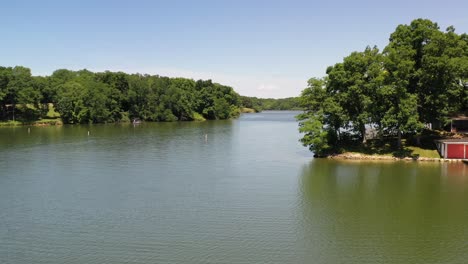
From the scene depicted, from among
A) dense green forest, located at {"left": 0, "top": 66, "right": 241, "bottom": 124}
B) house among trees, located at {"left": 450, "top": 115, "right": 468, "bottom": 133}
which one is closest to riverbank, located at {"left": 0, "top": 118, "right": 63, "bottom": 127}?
dense green forest, located at {"left": 0, "top": 66, "right": 241, "bottom": 124}

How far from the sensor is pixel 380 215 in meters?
27.7

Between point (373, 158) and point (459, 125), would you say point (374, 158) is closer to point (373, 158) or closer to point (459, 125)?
point (373, 158)

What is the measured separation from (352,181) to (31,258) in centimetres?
2790

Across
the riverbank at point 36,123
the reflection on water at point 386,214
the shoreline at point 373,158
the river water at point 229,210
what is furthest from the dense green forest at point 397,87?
the riverbank at point 36,123

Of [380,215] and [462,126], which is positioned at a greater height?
[462,126]

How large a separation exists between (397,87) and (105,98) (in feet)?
299

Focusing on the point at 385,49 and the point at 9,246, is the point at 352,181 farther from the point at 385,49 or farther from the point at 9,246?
the point at 9,246

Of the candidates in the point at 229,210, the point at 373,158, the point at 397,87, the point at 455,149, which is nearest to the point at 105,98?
the point at 373,158

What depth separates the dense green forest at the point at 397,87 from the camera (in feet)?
157

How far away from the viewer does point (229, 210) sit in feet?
94.9

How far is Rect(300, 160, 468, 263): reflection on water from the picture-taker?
70.6 ft

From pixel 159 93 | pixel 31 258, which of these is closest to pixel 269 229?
pixel 31 258

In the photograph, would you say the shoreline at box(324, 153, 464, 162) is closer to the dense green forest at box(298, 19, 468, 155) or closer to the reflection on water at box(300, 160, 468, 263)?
the dense green forest at box(298, 19, 468, 155)

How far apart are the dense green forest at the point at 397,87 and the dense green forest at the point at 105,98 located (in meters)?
82.2
